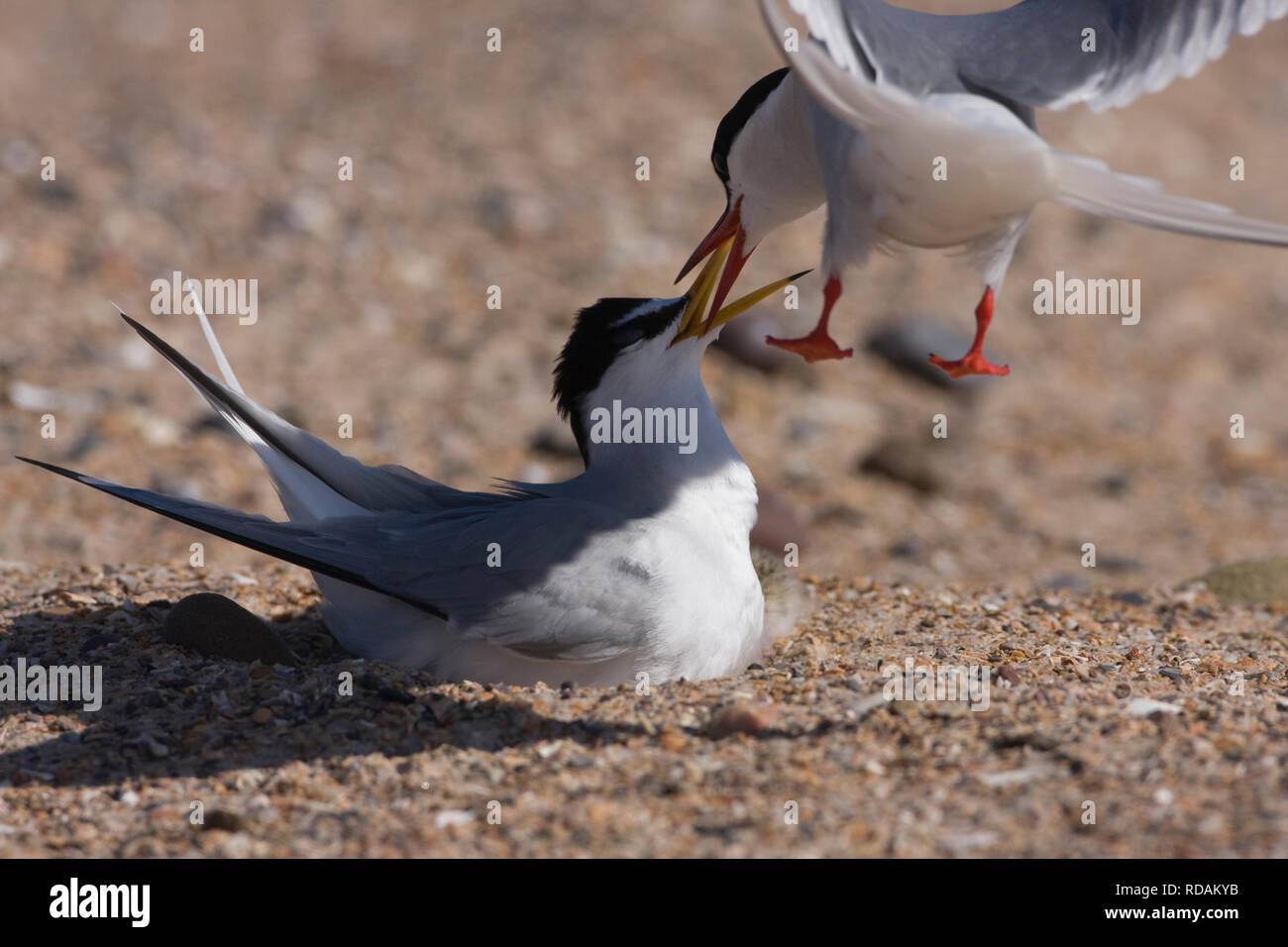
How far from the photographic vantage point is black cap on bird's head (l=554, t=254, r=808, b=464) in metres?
4.04

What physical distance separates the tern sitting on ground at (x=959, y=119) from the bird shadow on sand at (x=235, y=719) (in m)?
1.26

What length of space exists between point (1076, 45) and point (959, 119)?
25.5 inches

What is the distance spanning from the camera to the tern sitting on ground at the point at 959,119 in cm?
315

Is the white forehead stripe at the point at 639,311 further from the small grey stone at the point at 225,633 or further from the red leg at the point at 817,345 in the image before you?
the small grey stone at the point at 225,633

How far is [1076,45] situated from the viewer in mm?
3588

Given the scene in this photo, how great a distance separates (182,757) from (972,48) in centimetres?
273

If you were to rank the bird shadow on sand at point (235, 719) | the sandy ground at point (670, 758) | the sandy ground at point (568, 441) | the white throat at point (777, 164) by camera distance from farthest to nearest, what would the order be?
the white throat at point (777, 164) → the bird shadow on sand at point (235, 719) → the sandy ground at point (568, 441) → the sandy ground at point (670, 758)

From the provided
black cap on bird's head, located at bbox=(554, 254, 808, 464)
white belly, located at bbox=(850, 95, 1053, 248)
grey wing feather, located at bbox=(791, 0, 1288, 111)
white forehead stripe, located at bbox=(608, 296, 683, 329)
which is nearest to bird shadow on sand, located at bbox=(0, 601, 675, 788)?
black cap on bird's head, located at bbox=(554, 254, 808, 464)

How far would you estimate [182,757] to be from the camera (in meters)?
3.44

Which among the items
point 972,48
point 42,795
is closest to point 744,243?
point 972,48

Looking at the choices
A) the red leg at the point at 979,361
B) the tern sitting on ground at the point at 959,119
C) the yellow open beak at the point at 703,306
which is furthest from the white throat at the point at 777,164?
the red leg at the point at 979,361

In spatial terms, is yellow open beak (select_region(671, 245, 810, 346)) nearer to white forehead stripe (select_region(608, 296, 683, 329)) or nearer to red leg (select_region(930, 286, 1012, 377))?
white forehead stripe (select_region(608, 296, 683, 329))

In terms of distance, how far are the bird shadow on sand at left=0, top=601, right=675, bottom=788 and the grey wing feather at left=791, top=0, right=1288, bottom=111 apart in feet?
6.20

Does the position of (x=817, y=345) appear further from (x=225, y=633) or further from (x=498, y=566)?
(x=225, y=633)
